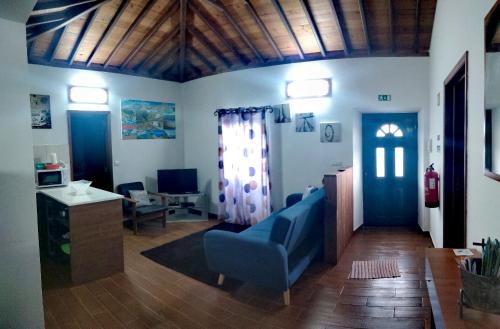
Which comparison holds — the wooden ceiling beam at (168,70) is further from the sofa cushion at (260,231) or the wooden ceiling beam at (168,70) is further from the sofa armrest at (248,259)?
the sofa armrest at (248,259)

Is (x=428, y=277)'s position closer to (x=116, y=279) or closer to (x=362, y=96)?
(x=116, y=279)

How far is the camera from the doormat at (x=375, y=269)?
362cm

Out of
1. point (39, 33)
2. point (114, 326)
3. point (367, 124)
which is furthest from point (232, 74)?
point (114, 326)

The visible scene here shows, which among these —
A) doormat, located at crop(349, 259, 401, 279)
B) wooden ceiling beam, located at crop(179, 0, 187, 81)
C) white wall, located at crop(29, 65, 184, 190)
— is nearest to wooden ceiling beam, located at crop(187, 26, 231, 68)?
wooden ceiling beam, located at crop(179, 0, 187, 81)

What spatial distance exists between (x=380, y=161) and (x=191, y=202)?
3.78 metres

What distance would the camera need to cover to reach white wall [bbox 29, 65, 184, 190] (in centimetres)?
526

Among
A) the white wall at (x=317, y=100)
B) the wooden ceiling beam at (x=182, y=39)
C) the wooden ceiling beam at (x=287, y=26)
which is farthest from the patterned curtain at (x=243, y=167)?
the wooden ceiling beam at (x=182, y=39)

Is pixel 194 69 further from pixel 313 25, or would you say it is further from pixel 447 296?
pixel 447 296

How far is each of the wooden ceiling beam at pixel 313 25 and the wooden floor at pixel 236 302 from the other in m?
3.14

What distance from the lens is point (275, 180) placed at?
5781 millimetres

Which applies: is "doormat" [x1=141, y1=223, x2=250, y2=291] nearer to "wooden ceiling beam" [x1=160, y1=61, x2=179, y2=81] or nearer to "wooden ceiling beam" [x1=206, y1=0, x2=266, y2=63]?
"wooden ceiling beam" [x1=206, y1=0, x2=266, y2=63]

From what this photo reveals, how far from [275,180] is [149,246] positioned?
7.78 feet

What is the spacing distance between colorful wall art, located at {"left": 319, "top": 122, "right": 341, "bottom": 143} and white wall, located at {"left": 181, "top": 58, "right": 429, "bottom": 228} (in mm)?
73

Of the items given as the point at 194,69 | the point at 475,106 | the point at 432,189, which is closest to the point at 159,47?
the point at 194,69
